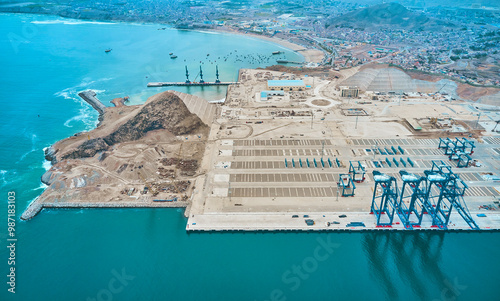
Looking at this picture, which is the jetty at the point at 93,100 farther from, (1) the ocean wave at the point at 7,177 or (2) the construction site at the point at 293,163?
(1) the ocean wave at the point at 7,177

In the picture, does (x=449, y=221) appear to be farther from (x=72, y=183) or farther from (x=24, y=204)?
(x=24, y=204)

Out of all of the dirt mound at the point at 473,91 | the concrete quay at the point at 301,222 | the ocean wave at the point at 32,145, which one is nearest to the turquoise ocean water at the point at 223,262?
the concrete quay at the point at 301,222

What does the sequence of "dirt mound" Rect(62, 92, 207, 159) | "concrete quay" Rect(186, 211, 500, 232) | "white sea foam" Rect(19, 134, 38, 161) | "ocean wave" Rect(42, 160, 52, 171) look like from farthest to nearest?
"dirt mound" Rect(62, 92, 207, 159) → "white sea foam" Rect(19, 134, 38, 161) → "ocean wave" Rect(42, 160, 52, 171) → "concrete quay" Rect(186, 211, 500, 232)

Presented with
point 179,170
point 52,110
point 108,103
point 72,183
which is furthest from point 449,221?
point 52,110

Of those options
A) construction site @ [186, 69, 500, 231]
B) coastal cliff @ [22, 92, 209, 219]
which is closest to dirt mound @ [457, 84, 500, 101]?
construction site @ [186, 69, 500, 231]

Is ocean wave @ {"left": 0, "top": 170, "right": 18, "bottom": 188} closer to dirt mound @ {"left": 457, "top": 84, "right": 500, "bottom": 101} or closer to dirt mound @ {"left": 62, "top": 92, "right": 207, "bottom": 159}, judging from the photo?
dirt mound @ {"left": 62, "top": 92, "right": 207, "bottom": 159}
